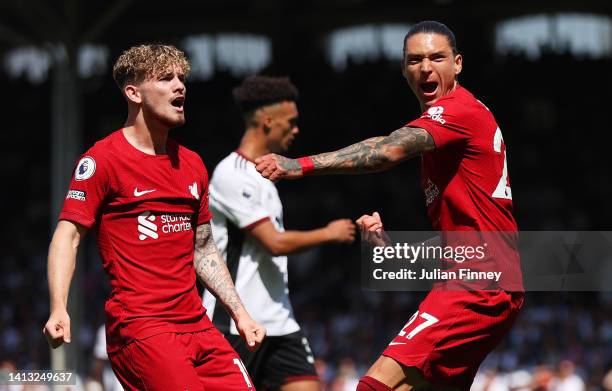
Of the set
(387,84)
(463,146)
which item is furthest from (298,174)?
(387,84)

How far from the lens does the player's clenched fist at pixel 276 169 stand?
→ 4105 millimetres

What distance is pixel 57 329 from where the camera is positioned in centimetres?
413

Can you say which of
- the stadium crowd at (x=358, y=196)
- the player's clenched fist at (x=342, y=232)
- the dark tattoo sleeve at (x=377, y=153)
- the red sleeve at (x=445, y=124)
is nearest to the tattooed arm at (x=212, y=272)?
the dark tattoo sleeve at (x=377, y=153)

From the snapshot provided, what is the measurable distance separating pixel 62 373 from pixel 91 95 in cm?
1682

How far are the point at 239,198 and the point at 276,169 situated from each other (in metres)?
1.97

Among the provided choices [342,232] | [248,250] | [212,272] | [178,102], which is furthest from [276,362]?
[178,102]

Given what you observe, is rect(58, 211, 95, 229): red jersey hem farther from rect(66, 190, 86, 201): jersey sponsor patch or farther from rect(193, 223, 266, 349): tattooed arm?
rect(193, 223, 266, 349): tattooed arm

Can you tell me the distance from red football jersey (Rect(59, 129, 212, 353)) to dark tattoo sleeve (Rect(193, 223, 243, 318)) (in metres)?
0.20

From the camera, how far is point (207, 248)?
4.82 m

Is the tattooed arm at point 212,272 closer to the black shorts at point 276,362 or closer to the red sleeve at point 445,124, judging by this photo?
the red sleeve at point 445,124

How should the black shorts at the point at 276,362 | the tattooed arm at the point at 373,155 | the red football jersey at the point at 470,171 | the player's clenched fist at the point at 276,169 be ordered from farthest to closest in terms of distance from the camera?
the black shorts at the point at 276,362 → the red football jersey at the point at 470,171 → the tattooed arm at the point at 373,155 → the player's clenched fist at the point at 276,169

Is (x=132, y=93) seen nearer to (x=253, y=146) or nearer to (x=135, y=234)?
(x=135, y=234)

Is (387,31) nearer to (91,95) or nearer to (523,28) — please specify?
(523,28)

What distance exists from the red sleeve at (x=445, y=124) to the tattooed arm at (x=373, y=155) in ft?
0.12
